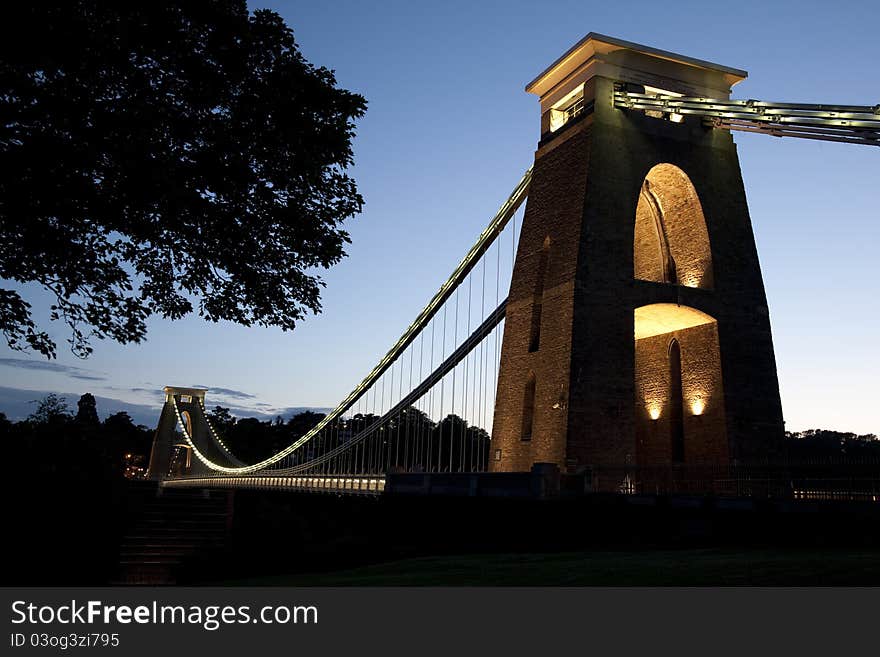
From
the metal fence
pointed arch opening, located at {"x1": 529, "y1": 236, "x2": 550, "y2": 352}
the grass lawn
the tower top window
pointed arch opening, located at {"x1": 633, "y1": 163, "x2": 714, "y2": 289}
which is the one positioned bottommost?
the grass lawn

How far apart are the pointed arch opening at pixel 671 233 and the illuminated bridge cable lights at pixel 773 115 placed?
6.49 feet

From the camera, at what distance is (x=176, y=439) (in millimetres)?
94938

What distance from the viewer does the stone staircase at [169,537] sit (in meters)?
23.6

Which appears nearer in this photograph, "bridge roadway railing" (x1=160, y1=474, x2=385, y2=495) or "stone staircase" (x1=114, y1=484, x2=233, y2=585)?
"stone staircase" (x1=114, y1=484, x2=233, y2=585)

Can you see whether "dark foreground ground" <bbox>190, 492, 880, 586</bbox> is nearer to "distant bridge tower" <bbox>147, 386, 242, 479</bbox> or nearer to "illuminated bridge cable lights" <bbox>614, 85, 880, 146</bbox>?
"illuminated bridge cable lights" <bbox>614, 85, 880, 146</bbox>

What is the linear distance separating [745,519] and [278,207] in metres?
11.0

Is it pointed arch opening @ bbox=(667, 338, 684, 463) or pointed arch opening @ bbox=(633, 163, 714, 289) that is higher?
pointed arch opening @ bbox=(633, 163, 714, 289)

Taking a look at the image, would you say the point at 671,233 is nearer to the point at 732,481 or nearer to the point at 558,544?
the point at 732,481

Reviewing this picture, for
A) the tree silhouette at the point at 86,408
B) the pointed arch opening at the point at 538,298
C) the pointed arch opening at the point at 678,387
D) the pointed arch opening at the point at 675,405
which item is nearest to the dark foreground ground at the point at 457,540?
the pointed arch opening at the point at 538,298

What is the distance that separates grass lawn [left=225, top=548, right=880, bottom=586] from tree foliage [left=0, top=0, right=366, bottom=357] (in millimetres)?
4413

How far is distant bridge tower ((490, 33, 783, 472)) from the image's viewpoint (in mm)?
23125

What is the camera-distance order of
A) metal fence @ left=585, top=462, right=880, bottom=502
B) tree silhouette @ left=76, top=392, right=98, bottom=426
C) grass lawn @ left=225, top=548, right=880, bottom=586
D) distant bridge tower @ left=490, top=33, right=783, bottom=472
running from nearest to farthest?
grass lawn @ left=225, top=548, right=880, bottom=586 → metal fence @ left=585, top=462, right=880, bottom=502 → distant bridge tower @ left=490, top=33, right=783, bottom=472 → tree silhouette @ left=76, top=392, right=98, bottom=426

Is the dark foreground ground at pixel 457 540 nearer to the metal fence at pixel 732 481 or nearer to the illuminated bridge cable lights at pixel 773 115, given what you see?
the metal fence at pixel 732 481

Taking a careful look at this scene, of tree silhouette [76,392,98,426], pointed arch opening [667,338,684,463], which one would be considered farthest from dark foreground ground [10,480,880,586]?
tree silhouette [76,392,98,426]
